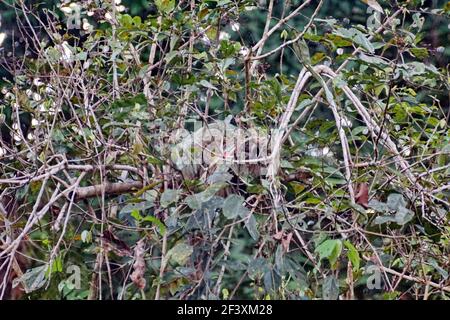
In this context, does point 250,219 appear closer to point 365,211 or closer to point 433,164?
point 365,211

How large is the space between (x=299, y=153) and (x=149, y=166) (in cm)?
35

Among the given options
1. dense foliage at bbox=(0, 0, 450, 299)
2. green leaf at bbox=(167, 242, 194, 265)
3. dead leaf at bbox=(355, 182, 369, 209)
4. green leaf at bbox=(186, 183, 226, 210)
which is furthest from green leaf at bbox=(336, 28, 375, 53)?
green leaf at bbox=(167, 242, 194, 265)

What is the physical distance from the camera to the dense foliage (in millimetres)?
1373

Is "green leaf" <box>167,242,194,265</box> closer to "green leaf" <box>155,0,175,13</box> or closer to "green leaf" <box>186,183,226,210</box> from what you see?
"green leaf" <box>186,183,226,210</box>

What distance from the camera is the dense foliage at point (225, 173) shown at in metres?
1.37

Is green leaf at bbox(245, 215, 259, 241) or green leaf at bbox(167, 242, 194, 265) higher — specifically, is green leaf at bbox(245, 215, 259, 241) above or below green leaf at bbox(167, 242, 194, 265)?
above

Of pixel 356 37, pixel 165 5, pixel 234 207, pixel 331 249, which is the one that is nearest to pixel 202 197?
pixel 234 207

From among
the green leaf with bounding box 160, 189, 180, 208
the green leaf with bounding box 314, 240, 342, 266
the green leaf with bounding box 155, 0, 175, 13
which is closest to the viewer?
the green leaf with bounding box 314, 240, 342, 266

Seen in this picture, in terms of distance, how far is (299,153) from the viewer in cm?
160

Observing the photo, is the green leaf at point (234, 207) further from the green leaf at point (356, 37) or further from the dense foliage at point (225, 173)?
the green leaf at point (356, 37)

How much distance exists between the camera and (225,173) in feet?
4.47

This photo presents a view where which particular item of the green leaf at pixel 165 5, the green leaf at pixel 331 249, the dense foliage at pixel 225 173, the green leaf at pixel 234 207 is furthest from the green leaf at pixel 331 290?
the green leaf at pixel 165 5

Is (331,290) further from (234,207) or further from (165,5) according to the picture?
(165,5)
